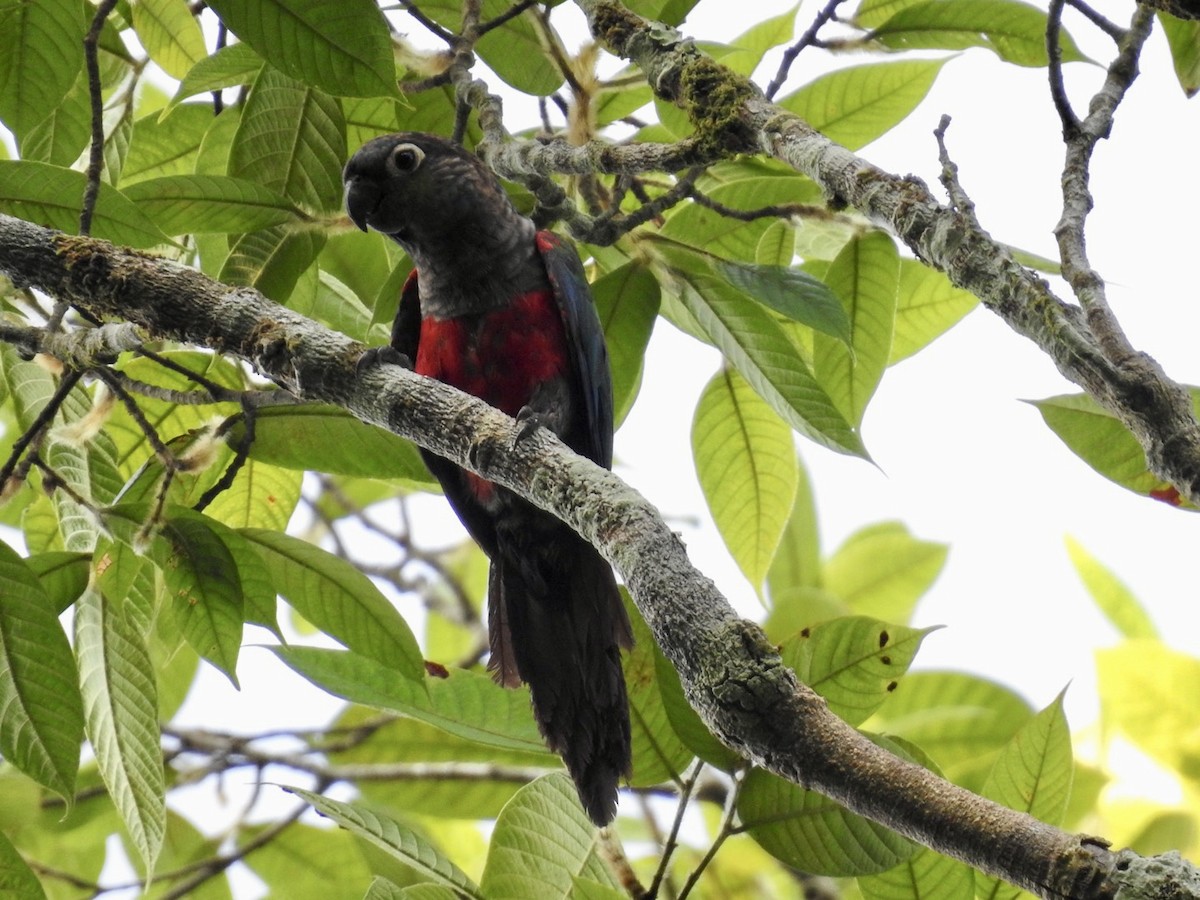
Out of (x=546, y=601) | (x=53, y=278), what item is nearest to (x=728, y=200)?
(x=546, y=601)

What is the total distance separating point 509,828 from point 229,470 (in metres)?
1.08

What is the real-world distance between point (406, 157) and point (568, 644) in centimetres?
150

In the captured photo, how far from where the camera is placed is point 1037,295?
5.74 feet

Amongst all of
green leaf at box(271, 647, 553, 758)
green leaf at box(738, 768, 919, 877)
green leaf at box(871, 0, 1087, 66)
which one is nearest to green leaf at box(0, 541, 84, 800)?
green leaf at box(271, 647, 553, 758)

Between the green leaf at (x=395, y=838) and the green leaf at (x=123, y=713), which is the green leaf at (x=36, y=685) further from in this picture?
the green leaf at (x=395, y=838)

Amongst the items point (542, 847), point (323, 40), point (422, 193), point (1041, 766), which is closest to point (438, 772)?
point (542, 847)

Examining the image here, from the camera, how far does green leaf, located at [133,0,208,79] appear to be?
10.1 feet

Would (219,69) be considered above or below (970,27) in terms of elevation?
below

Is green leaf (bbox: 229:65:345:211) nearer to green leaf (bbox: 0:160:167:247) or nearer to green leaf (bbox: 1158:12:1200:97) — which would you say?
green leaf (bbox: 0:160:167:247)

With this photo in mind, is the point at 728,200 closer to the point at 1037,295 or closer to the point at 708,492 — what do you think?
the point at 708,492

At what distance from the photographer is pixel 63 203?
8.43 ft

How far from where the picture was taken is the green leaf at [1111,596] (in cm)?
422

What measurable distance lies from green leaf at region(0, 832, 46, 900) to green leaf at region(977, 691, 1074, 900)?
205cm

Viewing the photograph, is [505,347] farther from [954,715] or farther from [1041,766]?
[1041,766]
